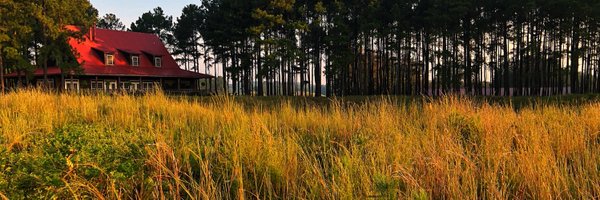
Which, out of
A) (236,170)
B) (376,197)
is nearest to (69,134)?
(236,170)

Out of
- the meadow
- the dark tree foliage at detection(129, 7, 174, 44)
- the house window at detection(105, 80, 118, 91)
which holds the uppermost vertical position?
the dark tree foliage at detection(129, 7, 174, 44)

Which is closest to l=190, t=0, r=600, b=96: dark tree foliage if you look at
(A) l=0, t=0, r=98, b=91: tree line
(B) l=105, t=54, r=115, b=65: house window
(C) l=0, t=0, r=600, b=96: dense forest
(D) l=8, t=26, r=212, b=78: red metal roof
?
(C) l=0, t=0, r=600, b=96: dense forest

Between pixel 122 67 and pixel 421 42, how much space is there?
27.7m

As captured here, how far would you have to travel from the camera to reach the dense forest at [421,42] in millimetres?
32281

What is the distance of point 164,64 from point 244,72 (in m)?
8.82

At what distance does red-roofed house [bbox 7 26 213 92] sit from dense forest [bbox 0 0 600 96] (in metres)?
5.36

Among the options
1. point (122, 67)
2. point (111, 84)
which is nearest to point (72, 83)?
point (111, 84)

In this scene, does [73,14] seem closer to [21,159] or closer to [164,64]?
[164,64]

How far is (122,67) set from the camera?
115 feet

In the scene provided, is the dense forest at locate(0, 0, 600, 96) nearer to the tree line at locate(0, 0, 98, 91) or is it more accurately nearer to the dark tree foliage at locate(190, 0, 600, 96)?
the dark tree foliage at locate(190, 0, 600, 96)

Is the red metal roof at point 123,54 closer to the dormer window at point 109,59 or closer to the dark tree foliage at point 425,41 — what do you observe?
the dormer window at point 109,59

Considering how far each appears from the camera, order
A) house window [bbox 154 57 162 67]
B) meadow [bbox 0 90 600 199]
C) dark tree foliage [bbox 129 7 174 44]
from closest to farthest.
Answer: meadow [bbox 0 90 600 199], house window [bbox 154 57 162 67], dark tree foliage [bbox 129 7 174 44]

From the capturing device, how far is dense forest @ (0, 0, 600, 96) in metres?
32.3

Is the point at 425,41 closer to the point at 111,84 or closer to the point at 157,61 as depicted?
the point at 157,61
